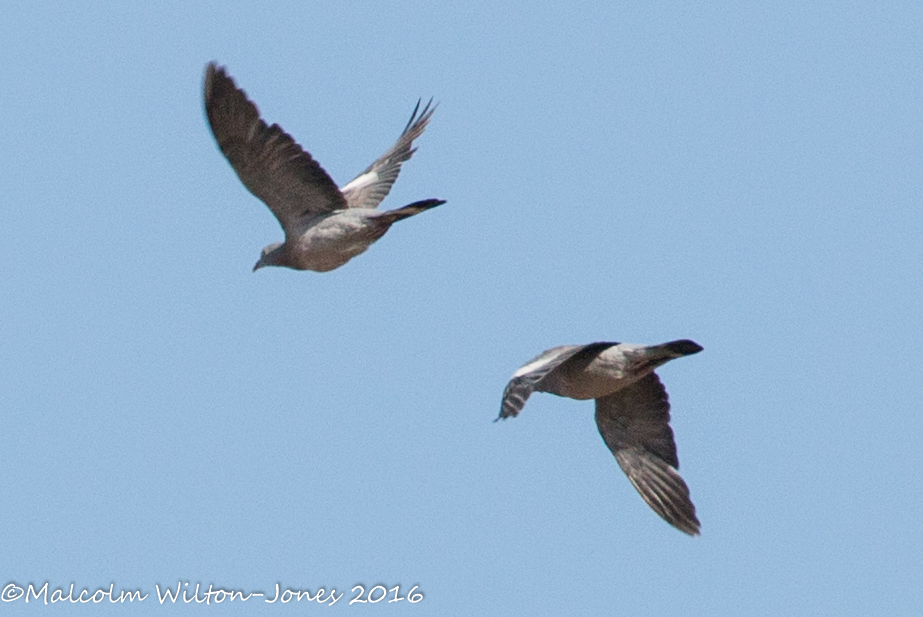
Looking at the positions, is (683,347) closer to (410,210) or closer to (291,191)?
(410,210)

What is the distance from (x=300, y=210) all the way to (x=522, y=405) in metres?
3.86

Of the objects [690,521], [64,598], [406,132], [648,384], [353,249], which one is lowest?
[64,598]

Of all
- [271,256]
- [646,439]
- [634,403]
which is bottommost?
[646,439]

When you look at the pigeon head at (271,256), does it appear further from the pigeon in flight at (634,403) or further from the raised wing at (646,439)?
the raised wing at (646,439)

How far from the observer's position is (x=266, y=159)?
1367 centimetres

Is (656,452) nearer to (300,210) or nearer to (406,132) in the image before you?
(300,210)

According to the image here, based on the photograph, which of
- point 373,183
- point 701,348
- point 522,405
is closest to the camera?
point 522,405

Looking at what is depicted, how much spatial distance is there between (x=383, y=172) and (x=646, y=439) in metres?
4.05

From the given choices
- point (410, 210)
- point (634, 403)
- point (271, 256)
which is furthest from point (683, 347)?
point (271, 256)

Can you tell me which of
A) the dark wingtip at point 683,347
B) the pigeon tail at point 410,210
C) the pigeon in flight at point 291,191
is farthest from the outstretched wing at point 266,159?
the dark wingtip at point 683,347

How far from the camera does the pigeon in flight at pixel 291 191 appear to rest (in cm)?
1325

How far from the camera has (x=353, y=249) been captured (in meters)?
14.1

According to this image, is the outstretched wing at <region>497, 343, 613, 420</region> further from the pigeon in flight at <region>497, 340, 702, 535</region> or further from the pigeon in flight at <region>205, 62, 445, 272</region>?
the pigeon in flight at <region>205, 62, 445, 272</region>

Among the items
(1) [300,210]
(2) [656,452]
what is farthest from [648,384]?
(1) [300,210]
